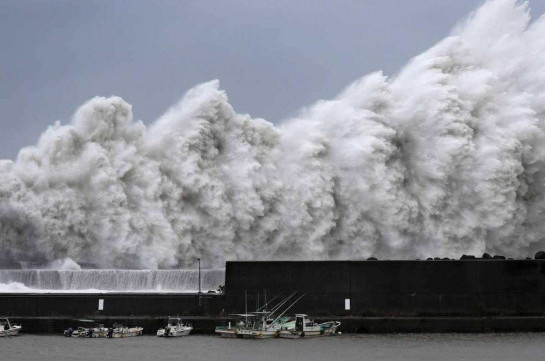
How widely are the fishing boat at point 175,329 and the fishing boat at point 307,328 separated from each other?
347 centimetres

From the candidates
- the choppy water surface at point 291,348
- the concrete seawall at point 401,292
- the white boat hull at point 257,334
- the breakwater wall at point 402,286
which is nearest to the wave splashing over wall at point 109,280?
the concrete seawall at point 401,292

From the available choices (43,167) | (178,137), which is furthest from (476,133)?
(43,167)

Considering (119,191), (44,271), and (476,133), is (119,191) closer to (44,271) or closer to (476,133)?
(44,271)

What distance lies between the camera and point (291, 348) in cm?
3036

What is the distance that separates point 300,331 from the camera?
33.2 meters

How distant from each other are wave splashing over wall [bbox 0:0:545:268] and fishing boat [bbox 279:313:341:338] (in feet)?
47.1

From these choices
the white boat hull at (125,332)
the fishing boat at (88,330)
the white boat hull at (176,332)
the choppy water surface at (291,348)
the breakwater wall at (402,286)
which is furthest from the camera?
the fishing boat at (88,330)

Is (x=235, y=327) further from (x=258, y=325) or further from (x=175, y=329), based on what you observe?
(x=175, y=329)

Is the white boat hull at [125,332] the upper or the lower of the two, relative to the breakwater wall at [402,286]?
lower

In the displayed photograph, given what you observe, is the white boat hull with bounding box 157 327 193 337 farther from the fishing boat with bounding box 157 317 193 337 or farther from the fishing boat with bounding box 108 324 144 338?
the fishing boat with bounding box 108 324 144 338

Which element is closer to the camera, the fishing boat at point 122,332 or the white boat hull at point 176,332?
the white boat hull at point 176,332

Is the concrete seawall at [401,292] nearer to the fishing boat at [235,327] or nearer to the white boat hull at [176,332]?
the fishing boat at [235,327]

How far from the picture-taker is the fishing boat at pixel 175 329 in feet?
109

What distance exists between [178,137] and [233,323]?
16691mm
